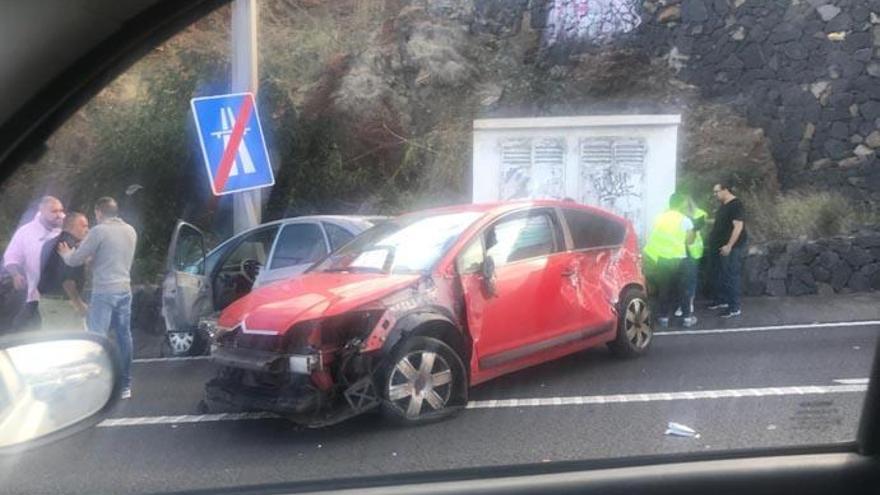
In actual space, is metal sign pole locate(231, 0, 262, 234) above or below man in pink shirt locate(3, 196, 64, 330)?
above

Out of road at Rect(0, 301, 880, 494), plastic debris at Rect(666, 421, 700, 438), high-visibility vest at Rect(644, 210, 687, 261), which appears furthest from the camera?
high-visibility vest at Rect(644, 210, 687, 261)

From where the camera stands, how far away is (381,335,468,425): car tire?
9.41 feet

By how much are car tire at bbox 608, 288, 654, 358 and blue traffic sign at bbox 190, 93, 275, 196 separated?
1.41m

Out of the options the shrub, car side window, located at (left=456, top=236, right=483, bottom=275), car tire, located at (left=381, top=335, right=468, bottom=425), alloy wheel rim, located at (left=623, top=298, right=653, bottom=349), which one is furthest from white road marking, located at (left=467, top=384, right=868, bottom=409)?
the shrub

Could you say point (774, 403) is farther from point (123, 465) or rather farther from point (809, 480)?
point (123, 465)

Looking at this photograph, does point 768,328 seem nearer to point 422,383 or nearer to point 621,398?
point 621,398

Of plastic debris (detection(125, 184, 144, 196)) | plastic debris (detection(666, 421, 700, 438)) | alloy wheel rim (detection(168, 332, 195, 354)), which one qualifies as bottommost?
plastic debris (detection(666, 421, 700, 438))

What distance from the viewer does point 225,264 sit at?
2.85 metres

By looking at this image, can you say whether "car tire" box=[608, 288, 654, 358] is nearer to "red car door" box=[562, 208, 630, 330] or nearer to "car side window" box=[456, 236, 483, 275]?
"red car door" box=[562, 208, 630, 330]

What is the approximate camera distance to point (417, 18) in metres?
2.90

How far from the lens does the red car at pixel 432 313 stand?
2.73 meters

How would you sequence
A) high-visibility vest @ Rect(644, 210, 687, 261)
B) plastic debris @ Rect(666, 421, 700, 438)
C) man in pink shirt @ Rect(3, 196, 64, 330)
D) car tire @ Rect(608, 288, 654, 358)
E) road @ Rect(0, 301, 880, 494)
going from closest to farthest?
1. man in pink shirt @ Rect(3, 196, 64, 330)
2. road @ Rect(0, 301, 880, 494)
3. plastic debris @ Rect(666, 421, 700, 438)
4. high-visibility vest @ Rect(644, 210, 687, 261)
5. car tire @ Rect(608, 288, 654, 358)

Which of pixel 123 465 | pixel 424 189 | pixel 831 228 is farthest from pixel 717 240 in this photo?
pixel 123 465

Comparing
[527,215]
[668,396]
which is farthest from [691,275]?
[527,215]
